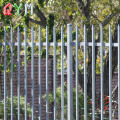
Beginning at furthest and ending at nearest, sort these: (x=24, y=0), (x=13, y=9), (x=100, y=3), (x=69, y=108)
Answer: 1. (x=100, y=3)
2. (x=24, y=0)
3. (x=13, y=9)
4. (x=69, y=108)

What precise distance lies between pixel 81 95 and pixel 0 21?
1946 mm

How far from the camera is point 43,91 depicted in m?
7.23

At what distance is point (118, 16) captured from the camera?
5.74 meters

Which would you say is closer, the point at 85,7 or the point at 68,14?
the point at 85,7

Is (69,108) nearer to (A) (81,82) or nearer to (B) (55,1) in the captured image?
(A) (81,82)

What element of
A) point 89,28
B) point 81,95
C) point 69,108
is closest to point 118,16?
point 89,28

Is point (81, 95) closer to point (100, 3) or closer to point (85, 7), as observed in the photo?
point (85, 7)

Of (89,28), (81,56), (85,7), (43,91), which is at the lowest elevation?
(43,91)

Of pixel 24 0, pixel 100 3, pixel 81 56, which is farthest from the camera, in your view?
pixel 81 56

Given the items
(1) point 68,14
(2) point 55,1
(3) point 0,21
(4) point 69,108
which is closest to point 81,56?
(1) point 68,14

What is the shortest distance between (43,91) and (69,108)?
3723 mm

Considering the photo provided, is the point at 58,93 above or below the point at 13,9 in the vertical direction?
below

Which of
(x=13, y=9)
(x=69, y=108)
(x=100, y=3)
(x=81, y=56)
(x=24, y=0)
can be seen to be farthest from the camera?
(x=81, y=56)

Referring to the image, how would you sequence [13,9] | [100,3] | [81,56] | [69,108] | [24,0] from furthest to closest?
[81,56] → [100,3] → [24,0] → [13,9] → [69,108]
